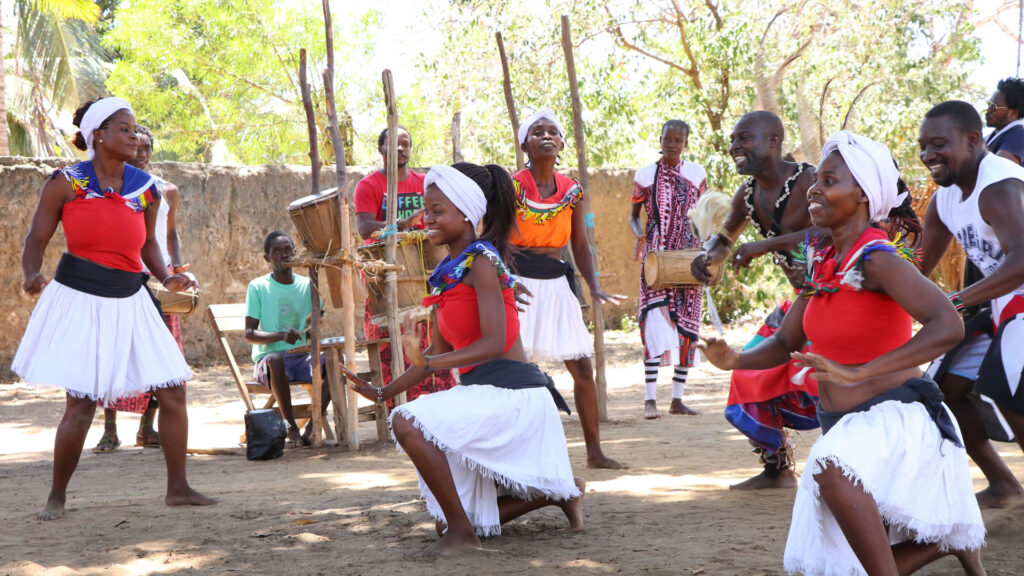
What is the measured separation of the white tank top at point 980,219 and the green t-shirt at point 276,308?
467cm

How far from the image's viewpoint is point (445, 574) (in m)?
3.35

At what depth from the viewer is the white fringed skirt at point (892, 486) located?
2.73 metres

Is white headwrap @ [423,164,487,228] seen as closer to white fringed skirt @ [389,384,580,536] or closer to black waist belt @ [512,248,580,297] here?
white fringed skirt @ [389,384,580,536]

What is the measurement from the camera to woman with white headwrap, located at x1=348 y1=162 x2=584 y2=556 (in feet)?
11.8

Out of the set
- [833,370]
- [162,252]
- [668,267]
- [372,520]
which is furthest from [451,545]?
[668,267]

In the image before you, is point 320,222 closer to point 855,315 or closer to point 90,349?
point 90,349

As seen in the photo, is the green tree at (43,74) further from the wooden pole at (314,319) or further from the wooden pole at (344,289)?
the wooden pole at (344,289)

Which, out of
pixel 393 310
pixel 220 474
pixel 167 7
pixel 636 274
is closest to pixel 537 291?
pixel 393 310

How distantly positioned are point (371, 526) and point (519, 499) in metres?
0.71

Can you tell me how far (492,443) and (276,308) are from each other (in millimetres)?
3968

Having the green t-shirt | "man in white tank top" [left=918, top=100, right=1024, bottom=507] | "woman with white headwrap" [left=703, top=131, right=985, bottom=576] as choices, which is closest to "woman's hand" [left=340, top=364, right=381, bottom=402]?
"woman with white headwrap" [left=703, top=131, right=985, bottom=576]

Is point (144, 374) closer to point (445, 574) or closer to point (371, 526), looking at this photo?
point (371, 526)

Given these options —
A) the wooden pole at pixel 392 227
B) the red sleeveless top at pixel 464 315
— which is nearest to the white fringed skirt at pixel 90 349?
the red sleeveless top at pixel 464 315

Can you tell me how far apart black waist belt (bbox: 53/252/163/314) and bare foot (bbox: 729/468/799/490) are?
3154 mm
